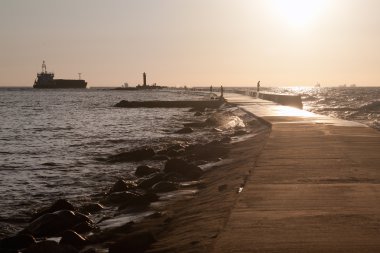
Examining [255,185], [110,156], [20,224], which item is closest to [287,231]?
[255,185]

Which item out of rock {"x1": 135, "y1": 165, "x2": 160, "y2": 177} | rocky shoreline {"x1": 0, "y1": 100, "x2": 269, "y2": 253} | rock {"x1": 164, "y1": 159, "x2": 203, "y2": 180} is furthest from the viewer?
rock {"x1": 135, "y1": 165, "x2": 160, "y2": 177}

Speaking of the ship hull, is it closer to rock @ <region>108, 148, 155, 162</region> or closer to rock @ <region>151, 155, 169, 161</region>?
rock @ <region>108, 148, 155, 162</region>

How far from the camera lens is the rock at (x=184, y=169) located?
12492mm

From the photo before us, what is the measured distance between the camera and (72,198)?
1185cm

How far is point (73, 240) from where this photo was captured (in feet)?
24.6

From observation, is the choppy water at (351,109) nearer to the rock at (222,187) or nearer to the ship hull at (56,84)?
the rock at (222,187)

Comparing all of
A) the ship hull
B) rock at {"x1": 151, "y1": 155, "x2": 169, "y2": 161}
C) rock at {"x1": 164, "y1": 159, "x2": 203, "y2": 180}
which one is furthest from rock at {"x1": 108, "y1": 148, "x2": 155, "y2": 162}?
the ship hull

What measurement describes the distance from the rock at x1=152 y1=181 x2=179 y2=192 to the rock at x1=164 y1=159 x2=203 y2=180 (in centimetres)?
125

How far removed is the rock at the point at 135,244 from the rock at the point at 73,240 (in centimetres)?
108

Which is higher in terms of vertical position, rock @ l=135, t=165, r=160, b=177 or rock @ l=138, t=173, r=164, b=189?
rock @ l=138, t=173, r=164, b=189

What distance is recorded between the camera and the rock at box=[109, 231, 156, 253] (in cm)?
625

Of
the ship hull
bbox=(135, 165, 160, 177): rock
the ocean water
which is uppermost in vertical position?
bbox=(135, 165, 160, 177): rock

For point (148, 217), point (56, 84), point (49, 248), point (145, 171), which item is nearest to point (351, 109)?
point (145, 171)

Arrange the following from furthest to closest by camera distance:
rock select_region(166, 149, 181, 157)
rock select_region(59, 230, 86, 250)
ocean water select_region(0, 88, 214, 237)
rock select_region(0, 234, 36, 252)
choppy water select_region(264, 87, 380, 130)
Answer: choppy water select_region(264, 87, 380, 130) < rock select_region(166, 149, 181, 157) < ocean water select_region(0, 88, 214, 237) < rock select_region(0, 234, 36, 252) < rock select_region(59, 230, 86, 250)
